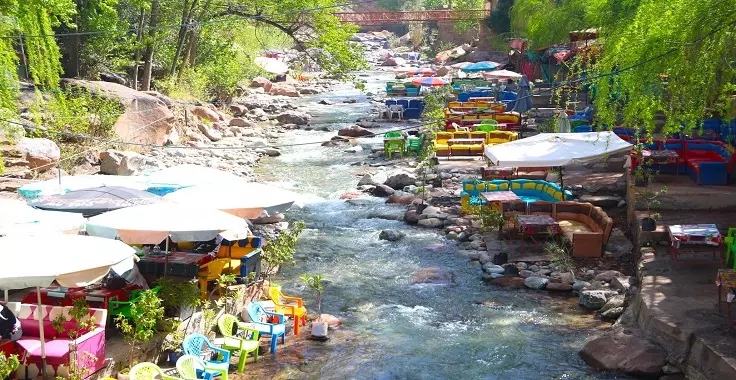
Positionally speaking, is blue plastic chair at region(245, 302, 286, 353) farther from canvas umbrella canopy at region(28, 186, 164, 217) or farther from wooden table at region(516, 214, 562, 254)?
wooden table at region(516, 214, 562, 254)

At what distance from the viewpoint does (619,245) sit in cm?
1525

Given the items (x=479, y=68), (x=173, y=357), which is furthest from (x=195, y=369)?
(x=479, y=68)

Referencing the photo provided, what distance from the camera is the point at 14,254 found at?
8.21 metres

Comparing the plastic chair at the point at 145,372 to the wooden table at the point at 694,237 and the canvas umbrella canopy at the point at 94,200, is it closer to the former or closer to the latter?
the canvas umbrella canopy at the point at 94,200

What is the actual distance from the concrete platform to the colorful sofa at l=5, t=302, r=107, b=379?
6497 mm

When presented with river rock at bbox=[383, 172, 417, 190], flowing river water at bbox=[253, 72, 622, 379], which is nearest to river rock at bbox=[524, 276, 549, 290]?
flowing river water at bbox=[253, 72, 622, 379]

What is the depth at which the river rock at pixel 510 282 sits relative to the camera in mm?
14102

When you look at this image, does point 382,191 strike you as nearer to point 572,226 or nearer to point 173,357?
point 572,226

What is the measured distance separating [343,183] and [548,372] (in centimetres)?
1407

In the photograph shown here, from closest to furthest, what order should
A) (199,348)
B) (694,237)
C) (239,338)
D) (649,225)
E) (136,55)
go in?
1. (199,348)
2. (239,338)
3. (694,237)
4. (649,225)
5. (136,55)

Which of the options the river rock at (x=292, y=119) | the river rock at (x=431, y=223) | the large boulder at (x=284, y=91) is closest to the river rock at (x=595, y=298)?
the river rock at (x=431, y=223)

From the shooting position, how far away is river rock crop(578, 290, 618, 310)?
1277 cm

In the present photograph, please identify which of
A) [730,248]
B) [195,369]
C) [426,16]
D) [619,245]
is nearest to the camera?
[195,369]

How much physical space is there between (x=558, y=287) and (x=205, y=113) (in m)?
21.9
